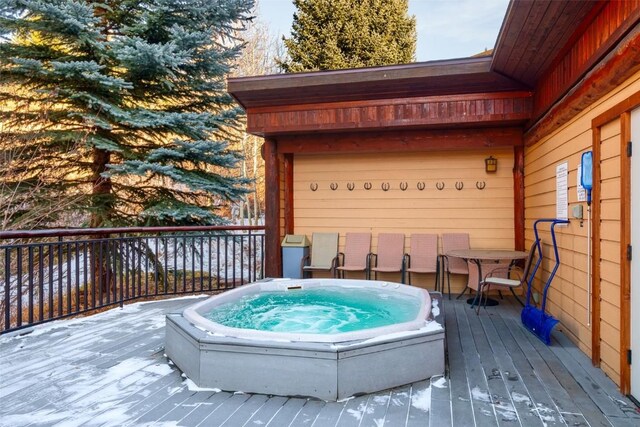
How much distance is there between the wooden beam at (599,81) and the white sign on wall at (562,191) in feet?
1.42

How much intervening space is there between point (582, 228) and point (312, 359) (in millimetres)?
2434

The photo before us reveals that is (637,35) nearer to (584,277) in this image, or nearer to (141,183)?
(584,277)

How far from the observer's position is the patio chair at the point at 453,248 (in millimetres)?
5316

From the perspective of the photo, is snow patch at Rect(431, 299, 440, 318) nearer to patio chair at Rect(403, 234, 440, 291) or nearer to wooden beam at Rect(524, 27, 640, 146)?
patio chair at Rect(403, 234, 440, 291)

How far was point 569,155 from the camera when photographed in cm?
356

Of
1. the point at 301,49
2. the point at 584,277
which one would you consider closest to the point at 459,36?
the point at 301,49

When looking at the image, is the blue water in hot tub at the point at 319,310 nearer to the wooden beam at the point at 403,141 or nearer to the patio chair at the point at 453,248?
the patio chair at the point at 453,248

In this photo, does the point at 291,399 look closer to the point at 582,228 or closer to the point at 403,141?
the point at 582,228

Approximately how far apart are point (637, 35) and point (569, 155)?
1.57m

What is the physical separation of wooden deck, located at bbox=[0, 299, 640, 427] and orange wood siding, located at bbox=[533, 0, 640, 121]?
85.3 inches

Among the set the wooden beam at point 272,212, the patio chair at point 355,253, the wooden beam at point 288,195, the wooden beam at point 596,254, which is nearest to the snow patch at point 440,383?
the wooden beam at point 596,254

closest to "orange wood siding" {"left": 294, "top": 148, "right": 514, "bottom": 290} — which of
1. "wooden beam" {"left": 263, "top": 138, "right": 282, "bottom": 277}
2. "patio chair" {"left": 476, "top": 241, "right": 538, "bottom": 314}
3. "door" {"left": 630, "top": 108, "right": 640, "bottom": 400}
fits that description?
"wooden beam" {"left": 263, "top": 138, "right": 282, "bottom": 277}

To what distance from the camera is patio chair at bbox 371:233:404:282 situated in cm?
561

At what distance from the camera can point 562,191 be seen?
3.65m
